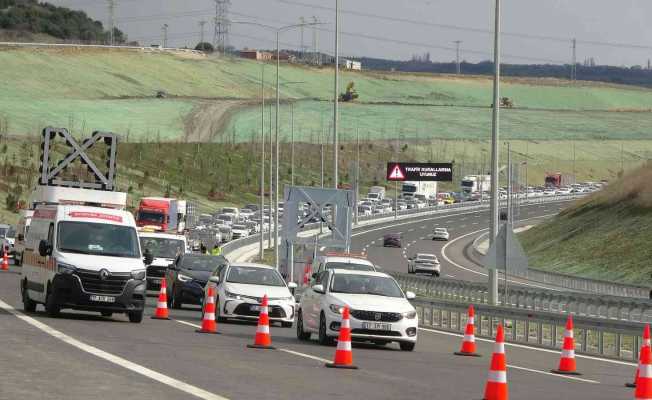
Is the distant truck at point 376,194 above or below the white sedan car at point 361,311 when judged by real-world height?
below

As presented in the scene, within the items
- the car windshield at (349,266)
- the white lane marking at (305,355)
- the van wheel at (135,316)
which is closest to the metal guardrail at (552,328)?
the car windshield at (349,266)

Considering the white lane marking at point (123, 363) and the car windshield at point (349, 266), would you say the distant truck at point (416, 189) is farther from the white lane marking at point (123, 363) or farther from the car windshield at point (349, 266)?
the white lane marking at point (123, 363)

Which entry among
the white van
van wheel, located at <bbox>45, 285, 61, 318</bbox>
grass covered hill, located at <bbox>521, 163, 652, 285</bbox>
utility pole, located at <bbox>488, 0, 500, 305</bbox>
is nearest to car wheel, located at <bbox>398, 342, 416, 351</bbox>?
the white van

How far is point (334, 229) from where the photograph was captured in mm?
58188

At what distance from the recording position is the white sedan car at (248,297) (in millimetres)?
32656

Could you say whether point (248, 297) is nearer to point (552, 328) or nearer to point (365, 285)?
point (365, 285)

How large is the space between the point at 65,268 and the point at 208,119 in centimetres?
15897

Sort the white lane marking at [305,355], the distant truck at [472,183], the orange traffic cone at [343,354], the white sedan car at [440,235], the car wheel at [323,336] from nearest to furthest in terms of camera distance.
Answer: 1. the orange traffic cone at [343,354]
2. the white lane marking at [305,355]
3. the car wheel at [323,336]
4. the white sedan car at [440,235]
5. the distant truck at [472,183]

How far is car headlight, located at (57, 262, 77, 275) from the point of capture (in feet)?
94.7

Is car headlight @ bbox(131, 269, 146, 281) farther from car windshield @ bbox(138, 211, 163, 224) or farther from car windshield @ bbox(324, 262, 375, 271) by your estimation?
car windshield @ bbox(138, 211, 163, 224)

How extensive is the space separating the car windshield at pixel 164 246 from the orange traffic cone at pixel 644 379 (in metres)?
33.8

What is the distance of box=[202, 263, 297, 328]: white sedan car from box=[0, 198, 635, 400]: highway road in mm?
690

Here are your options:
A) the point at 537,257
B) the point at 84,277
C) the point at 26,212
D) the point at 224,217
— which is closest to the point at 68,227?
the point at 84,277

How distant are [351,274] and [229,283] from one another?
17.4 ft
